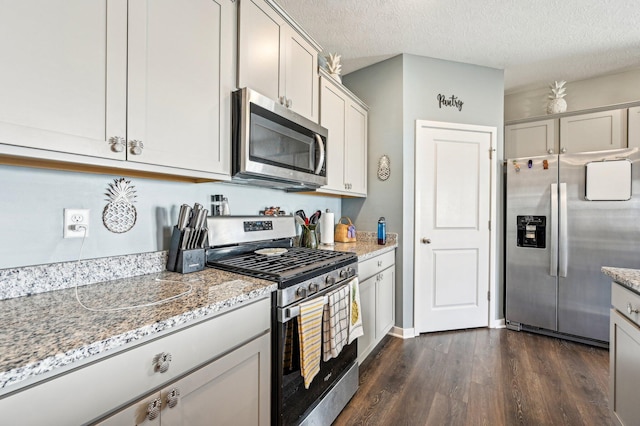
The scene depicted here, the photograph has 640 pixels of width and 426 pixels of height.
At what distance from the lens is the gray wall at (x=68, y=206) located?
98 cm

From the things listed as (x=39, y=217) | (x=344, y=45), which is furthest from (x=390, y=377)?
(x=344, y=45)

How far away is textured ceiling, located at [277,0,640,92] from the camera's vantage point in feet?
6.72

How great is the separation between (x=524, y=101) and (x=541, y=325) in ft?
8.70

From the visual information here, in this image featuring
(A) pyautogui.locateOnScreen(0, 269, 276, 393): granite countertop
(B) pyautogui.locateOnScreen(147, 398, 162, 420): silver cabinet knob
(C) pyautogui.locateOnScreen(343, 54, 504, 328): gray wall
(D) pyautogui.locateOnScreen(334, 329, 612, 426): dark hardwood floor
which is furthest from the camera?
(C) pyautogui.locateOnScreen(343, 54, 504, 328): gray wall

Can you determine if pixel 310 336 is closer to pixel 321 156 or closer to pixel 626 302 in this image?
pixel 321 156

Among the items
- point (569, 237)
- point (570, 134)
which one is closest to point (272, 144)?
point (569, 237)

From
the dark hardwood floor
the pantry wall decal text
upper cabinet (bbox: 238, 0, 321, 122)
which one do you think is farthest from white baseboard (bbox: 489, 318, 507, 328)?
upper cabinet (bbox: 238, 0, 321, 122)

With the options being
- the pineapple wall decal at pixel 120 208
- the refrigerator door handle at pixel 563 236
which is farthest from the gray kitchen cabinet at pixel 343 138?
the refrigerator door handle at pixel 563 236

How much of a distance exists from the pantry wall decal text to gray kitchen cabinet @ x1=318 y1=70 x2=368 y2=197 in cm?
74

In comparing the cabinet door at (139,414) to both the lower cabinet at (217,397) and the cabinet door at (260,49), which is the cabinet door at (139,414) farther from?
the cabinet door at (260,49)

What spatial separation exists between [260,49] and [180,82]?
0.56 meters

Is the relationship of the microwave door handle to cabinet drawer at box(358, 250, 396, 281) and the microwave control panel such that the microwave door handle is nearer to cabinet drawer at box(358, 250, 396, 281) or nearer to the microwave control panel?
the microwave control panel

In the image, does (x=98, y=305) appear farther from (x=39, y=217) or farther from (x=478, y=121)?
(x=478, y=121)

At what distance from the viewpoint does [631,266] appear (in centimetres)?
239
